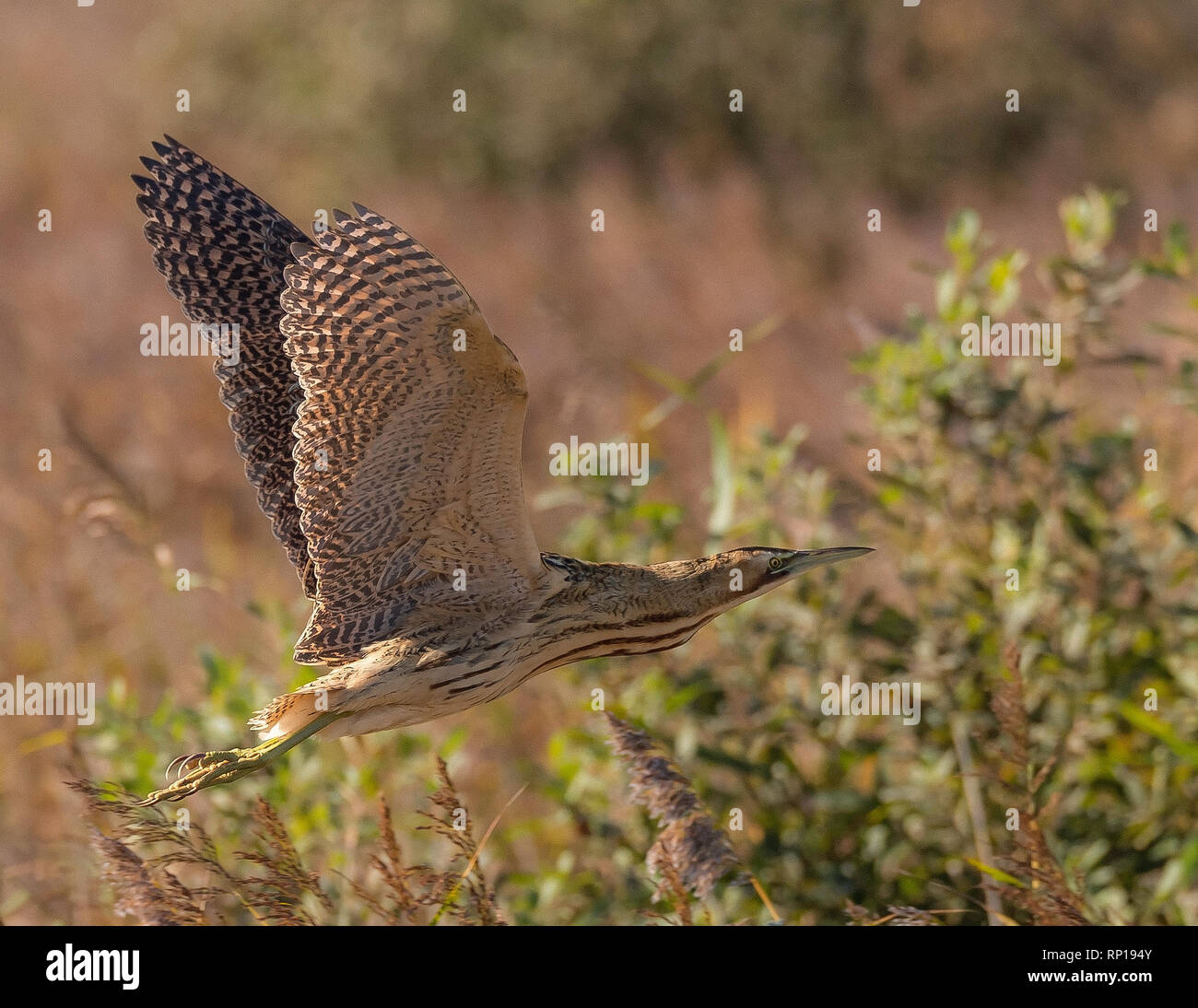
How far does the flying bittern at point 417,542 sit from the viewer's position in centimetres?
246

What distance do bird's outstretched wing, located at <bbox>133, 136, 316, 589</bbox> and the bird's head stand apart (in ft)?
2.72

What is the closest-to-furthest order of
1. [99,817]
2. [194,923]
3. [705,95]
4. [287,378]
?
[194,923] → [287,378] → [99,817] → [705,95]

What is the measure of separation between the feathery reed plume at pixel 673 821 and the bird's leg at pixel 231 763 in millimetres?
542

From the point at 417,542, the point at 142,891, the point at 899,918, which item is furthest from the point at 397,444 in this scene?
the point at 899,918

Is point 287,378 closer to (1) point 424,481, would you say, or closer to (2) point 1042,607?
(1) point 424,481

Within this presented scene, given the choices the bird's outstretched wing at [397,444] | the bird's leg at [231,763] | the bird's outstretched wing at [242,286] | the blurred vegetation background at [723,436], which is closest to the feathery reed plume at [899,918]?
the blurred vegetation background at [723,436]

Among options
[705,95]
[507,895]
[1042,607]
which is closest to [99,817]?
[507,895]

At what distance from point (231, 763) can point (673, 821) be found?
0.78 m

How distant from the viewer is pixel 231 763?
2.55m

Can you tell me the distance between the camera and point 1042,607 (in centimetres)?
379

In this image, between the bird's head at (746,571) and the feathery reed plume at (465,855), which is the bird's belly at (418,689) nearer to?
the feathery reed plume at (465,855)

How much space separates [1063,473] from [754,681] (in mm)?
977

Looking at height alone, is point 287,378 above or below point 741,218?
below

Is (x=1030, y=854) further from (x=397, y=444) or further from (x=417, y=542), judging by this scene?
(x=397, y=444)
